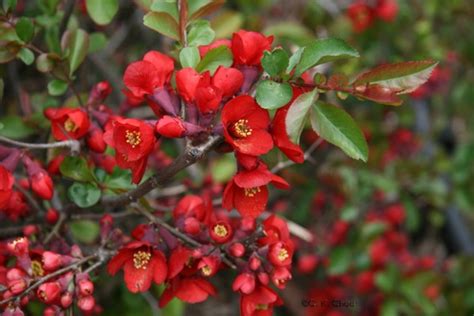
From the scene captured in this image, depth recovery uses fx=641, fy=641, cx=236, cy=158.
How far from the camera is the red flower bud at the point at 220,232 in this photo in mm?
1228

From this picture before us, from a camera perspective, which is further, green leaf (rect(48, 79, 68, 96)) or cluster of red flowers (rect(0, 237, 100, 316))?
green leaf (rect(48, 79, 68, 96))

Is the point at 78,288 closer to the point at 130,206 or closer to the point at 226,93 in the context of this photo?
the point at 130,206

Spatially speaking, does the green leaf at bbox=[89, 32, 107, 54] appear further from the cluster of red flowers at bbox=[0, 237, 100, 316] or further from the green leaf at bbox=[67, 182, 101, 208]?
the cluster of red flowers at bbox=[0, 237, 100, 316]

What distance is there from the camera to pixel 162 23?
1.24m

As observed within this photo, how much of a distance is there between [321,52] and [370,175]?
151 cm

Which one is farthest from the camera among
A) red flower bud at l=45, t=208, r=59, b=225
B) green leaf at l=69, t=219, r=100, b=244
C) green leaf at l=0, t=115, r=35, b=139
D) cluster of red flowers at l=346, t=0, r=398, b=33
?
cluster of red flowers at l=346, t=0, r=398, b=33

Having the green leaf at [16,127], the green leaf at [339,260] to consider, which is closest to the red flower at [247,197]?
the green leaf at [16,127]

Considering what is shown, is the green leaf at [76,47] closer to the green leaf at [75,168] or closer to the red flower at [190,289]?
the green leaf at [75,168]

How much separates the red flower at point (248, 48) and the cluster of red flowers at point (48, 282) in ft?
1.61

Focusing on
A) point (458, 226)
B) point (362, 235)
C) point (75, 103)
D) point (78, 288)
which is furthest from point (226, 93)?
point (458, 226)

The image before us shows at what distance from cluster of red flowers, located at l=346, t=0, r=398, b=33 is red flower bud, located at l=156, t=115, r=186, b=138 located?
1799 millimetres

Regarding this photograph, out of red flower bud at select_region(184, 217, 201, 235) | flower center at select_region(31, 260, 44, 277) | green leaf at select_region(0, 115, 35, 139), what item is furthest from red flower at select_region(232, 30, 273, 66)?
green leaf at select_region(0, 115, 35, 139)

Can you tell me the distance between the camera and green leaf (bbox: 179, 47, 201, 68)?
1.17 m

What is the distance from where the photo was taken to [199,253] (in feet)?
3.99
